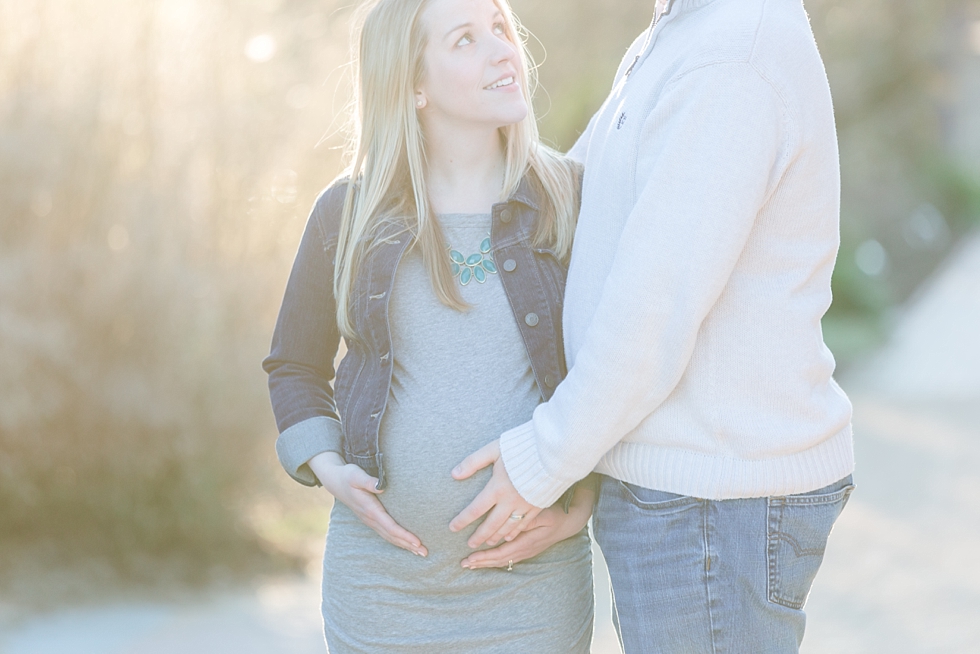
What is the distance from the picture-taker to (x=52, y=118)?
458cm

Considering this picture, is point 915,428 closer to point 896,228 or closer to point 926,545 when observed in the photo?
point 926,545

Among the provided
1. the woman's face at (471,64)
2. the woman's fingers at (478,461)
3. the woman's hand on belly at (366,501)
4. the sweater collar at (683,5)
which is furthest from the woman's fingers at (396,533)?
the sweater collar at (683,5)

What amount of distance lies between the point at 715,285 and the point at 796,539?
412 millimetres

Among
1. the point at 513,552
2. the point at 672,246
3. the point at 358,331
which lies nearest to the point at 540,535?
the point at 513,552

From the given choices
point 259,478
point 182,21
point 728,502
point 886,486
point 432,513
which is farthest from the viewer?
point 886,486

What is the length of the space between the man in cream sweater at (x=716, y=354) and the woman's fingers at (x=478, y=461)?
13cm

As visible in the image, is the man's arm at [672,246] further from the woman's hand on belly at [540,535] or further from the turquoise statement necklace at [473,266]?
the turquoise statement necklace at [473,266]

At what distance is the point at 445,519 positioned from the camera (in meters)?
1.88

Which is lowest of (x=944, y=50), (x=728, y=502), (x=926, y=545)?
(x=926, y=545)

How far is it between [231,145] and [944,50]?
42.9 feet

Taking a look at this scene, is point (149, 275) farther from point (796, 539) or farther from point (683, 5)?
point (796, 539)

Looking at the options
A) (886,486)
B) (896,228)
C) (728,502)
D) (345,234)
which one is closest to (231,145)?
(345,234)

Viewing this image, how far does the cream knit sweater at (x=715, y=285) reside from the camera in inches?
58.1

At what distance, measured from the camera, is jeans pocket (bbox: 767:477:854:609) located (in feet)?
5.10
